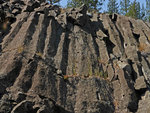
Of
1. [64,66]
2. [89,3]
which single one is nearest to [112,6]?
[89,3]

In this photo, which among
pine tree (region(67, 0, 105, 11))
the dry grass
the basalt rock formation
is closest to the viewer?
the basalt rock formation

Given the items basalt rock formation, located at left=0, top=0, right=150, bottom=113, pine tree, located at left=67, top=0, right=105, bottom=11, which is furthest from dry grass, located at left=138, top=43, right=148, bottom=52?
pine tree, located at left=67, top=0, right=105, bottom=11

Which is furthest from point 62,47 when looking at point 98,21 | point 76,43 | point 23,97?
point 98,21

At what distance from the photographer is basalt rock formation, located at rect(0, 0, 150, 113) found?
1274 centimetres

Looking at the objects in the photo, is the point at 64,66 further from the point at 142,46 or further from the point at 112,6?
the point at 112,6

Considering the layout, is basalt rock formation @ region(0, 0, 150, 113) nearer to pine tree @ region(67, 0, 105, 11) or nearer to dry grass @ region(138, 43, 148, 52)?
dry grass @ region(138, 43, 148, 52)

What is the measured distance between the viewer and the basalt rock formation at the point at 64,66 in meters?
12.7

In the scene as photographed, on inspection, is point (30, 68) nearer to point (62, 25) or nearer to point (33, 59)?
point (33, 59)

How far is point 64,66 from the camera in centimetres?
1598

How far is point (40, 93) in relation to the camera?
12656mm

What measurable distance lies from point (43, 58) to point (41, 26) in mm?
4014

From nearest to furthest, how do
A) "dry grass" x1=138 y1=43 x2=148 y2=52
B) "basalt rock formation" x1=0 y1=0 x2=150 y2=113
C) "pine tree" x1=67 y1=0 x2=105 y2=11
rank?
1. "basalt rock formation" x1=0 y1=0 x2=150 y2=113
2. "dry grass" x1=138 y1=43 x2=148 y2=52
3. "pine tree" x1=67 y1=0 x2=105 y2=11

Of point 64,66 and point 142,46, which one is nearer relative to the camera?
point 64,66

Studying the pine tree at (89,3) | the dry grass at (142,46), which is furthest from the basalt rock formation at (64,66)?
the pine tree at (89,3)
